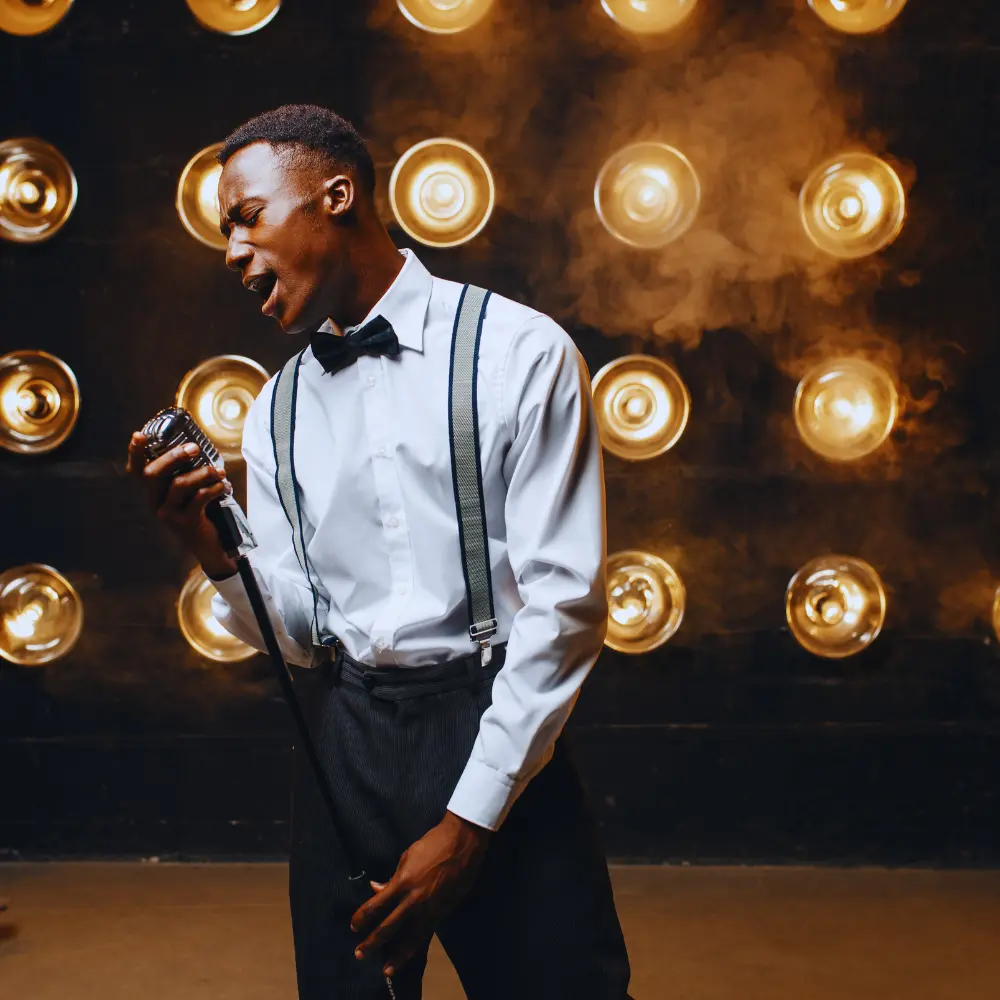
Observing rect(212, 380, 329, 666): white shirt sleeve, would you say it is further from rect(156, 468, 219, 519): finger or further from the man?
rect(156, 468, 219, 519): finger

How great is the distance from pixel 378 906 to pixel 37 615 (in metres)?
2.22

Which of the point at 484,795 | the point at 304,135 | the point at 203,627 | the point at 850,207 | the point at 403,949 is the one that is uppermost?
the point at 850,207

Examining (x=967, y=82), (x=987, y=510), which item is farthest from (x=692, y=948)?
(x=967, y=82)

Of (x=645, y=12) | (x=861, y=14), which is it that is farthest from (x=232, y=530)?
(x=861, y=14)

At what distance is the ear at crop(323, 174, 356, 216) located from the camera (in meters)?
1.28

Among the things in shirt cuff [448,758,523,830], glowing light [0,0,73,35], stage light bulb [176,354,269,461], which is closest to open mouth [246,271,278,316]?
shirt cuff [448,758,523,830]

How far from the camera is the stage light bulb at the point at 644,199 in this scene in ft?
9.33

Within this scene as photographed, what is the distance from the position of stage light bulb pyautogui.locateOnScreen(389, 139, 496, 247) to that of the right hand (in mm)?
1810

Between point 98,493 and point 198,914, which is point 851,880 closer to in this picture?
point 198,914

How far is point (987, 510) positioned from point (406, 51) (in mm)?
2093

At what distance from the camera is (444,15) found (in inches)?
112

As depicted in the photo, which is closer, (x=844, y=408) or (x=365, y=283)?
(x=365, y=283)

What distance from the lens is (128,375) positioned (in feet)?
9.75

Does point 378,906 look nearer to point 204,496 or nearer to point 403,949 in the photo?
point 403,949
